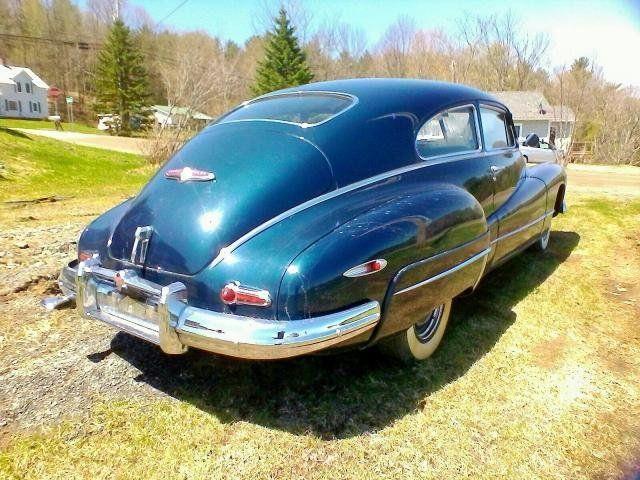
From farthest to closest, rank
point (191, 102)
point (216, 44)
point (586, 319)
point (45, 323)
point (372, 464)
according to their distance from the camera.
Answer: point (216, 44), point (191, 102), point (586, 319), point (45, 323), point (372, 464)

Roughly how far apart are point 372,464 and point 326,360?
0.86 meters

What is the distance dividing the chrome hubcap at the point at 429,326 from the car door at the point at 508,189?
2.63ft

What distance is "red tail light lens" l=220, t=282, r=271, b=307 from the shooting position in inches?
80.0

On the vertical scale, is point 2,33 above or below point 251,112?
above

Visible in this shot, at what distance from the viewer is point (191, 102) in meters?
14.8

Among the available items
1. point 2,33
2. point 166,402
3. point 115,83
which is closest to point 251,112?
point 166,402

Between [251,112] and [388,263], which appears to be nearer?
[388,263]

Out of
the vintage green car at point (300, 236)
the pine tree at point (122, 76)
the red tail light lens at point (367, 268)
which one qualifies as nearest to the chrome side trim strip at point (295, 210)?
the vintage green car at point (300, 236)

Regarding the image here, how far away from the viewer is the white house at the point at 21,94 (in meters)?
47.0

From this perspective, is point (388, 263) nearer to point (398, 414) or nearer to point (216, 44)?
point (398, 414)

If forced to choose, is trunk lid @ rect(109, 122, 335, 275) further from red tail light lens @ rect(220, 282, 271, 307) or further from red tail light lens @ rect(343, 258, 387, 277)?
red tail light lens @ rect(343, 258, 387, 277)

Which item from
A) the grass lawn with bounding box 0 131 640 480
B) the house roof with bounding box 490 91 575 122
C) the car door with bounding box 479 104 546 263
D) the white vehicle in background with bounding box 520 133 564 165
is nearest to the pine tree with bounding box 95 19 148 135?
the house roof with bounding box 490 91 575 122

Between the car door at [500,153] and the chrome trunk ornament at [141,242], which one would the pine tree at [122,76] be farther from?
the chrome trunk ornament at [141,242]

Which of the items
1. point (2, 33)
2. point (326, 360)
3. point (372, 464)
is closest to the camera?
point (372, 464)
